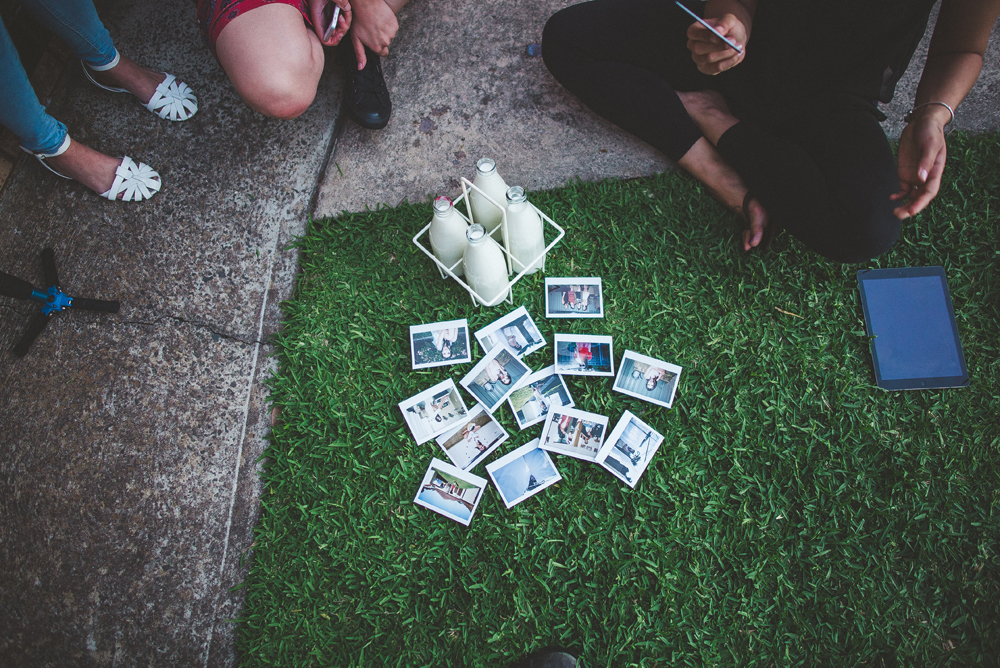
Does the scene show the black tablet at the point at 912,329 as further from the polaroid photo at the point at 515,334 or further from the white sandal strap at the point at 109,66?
the white sandal strap at the point at 109,66

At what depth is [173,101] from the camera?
2.24 meters

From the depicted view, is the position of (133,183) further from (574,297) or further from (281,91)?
(574,297)

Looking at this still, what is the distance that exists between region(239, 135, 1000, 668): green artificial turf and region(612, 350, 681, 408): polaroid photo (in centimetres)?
4

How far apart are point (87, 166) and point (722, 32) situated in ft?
7.85

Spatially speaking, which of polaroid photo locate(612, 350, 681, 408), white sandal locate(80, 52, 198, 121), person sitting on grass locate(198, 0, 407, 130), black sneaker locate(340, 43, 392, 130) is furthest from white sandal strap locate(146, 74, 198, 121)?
polaroid photo locate(612, 350, 681, 408)

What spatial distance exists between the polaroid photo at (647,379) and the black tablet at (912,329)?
2.48 ft

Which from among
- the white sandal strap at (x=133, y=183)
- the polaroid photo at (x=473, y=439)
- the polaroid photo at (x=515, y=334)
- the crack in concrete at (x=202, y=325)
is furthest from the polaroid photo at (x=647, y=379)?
the white sandal strap at (x=133, y=183)

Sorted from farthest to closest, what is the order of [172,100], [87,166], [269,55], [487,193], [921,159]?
[172,100] → [87,166] → [269,55] → [487,193] → [921,159]

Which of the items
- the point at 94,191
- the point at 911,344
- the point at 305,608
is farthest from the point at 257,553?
the point at 911,344

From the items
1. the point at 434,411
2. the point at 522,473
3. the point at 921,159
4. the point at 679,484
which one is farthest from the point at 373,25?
the point at 679,484

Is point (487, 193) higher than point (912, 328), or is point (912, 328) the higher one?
point (487, 193)

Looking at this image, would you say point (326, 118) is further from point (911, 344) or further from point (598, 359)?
point (911, 344)

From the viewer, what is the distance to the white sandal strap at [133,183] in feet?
7.08

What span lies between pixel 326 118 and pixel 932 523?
2753 mm
